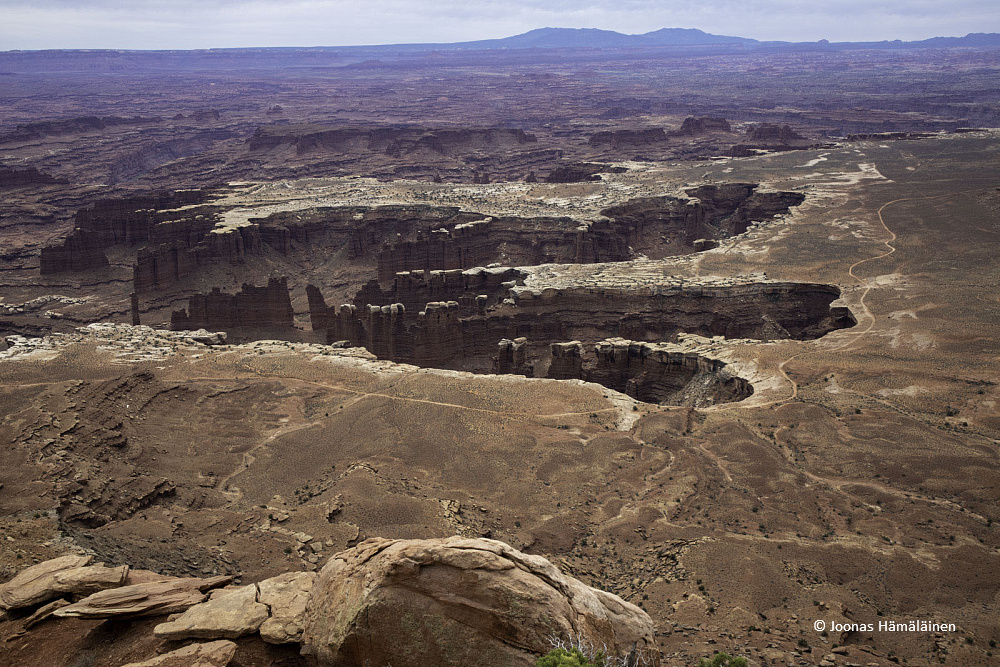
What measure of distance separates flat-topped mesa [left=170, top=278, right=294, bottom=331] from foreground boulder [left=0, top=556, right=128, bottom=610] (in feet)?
111

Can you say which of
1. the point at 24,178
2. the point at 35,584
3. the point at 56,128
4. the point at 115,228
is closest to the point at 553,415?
the point at 35,584

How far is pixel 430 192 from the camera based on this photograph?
8225cm

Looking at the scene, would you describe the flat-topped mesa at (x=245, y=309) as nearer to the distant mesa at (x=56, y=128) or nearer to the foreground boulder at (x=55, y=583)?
the foreground boulder at (x=55, y=583)

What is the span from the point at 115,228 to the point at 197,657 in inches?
2467

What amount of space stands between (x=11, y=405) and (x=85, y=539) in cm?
950

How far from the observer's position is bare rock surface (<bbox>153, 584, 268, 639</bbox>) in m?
11.5

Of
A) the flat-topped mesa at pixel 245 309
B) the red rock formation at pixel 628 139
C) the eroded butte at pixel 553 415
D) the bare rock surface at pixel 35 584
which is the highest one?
A: the bare rock surface at pixel 35 584

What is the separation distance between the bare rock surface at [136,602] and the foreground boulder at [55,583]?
24.3 inches

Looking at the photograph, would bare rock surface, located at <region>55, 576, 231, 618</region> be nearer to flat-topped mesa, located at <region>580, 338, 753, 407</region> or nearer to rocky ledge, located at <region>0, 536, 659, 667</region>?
rocky ledge, located at <region>0, 536, 659, 667</region>

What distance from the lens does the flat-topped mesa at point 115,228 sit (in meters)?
60.8

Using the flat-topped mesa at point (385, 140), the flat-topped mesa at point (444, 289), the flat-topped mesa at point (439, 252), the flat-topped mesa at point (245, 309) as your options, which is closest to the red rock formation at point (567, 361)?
the flat-topped mesa at point (444, 289)

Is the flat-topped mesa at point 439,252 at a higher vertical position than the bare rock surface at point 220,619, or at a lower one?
lower

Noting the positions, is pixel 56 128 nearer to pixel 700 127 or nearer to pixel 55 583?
pixel 700 127

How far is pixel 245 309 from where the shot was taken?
47.0 m
